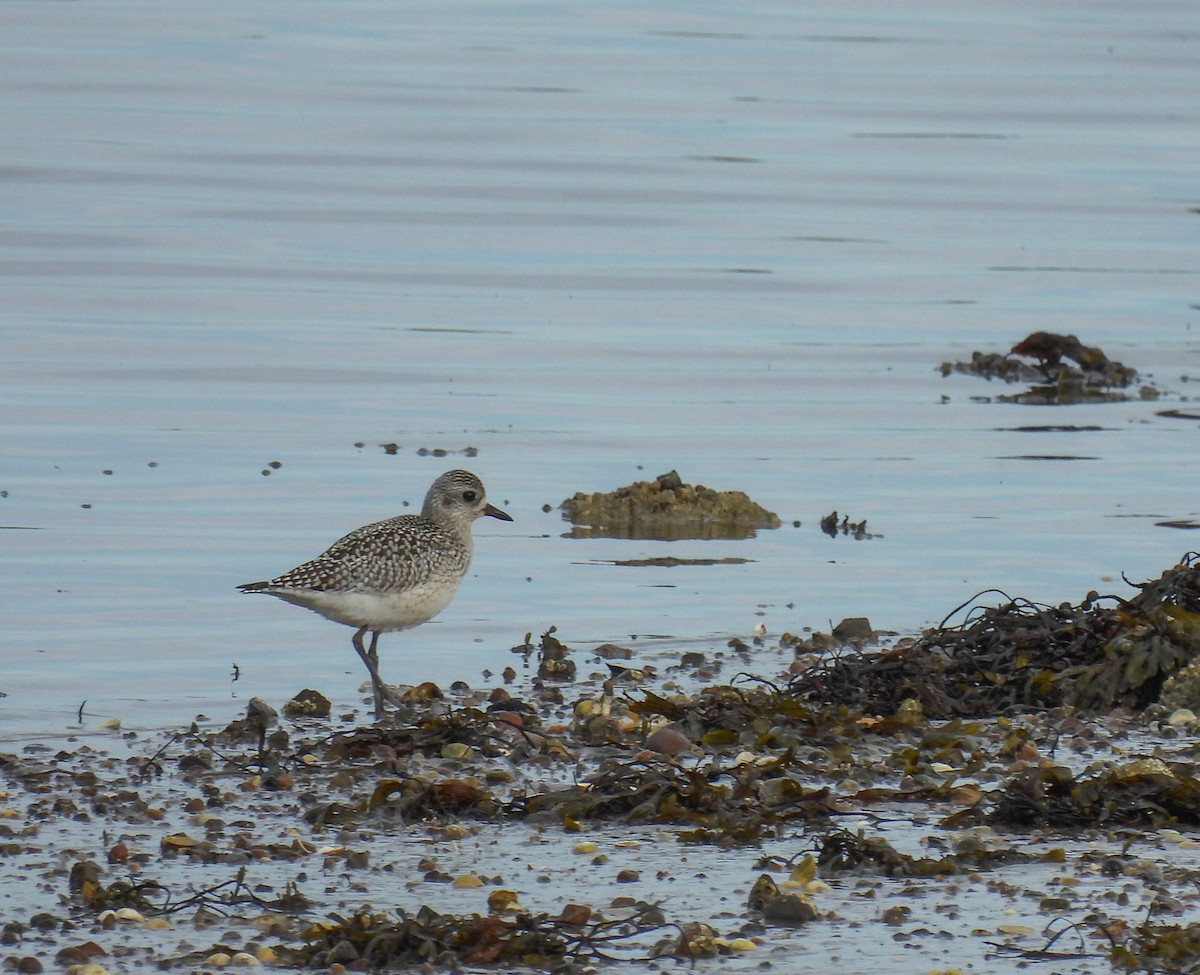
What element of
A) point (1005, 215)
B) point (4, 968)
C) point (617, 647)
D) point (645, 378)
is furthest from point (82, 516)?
point (1005, 215)

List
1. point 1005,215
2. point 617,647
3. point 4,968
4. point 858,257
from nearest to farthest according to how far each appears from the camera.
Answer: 1. point 4,968
2. point 617,647
3. point 858,257
4. point 1005,215

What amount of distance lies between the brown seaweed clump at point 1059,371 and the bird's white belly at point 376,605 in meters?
9.16

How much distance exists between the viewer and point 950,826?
6598mm

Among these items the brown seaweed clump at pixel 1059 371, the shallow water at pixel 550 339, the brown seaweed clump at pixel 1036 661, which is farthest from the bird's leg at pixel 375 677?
the brown seaweed clump at pixel 1059 371

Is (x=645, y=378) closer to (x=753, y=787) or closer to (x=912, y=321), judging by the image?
(x=912, y=321)

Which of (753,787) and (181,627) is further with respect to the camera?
(181,627)

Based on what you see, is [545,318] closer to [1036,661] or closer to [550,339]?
[550,339]

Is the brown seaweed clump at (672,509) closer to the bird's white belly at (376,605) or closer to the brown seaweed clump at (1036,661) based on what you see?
the bird's white belly at (376,605)

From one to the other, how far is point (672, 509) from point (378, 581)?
419 centimetres

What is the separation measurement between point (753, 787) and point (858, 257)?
1814 centimetres

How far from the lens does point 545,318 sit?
67.6ft

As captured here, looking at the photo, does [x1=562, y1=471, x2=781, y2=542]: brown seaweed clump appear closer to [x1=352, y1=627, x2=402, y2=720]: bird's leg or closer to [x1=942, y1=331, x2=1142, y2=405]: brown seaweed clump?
[x1=352, y1=627, x2=402, y2=720]: bird's leg

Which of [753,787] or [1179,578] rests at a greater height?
[1179,578]

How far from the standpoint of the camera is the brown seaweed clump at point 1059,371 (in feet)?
57.8
